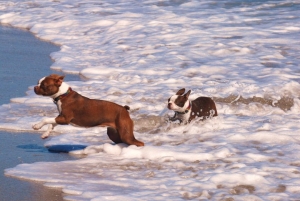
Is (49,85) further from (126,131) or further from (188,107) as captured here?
(188,107)

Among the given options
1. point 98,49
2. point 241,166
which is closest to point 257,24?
point 98,49

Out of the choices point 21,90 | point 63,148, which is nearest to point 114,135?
point 63,148

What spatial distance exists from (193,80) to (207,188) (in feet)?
17.5

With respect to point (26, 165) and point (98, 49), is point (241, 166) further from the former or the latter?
point (98, 49)

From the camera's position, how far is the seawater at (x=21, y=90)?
625cm

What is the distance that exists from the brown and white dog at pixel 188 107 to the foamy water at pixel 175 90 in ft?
0.50

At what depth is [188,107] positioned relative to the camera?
8836 millimetres

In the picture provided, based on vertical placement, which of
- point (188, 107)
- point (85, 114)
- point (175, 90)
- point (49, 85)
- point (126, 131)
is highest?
point (49, 85)

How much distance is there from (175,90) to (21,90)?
7.54 feet

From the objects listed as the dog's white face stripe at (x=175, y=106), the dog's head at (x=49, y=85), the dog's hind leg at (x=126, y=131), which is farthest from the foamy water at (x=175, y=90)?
the dog's head at (x=49, y=85)

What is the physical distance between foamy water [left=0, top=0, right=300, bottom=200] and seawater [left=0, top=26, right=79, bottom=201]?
18 centimetres

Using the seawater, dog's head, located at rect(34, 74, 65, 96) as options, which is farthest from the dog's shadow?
dog's head, located at rect(34, 74, 65, 96)

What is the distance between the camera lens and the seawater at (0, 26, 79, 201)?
20.5ft

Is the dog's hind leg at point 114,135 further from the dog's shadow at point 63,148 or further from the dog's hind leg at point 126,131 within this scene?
the dog's shadow at point 63,148
